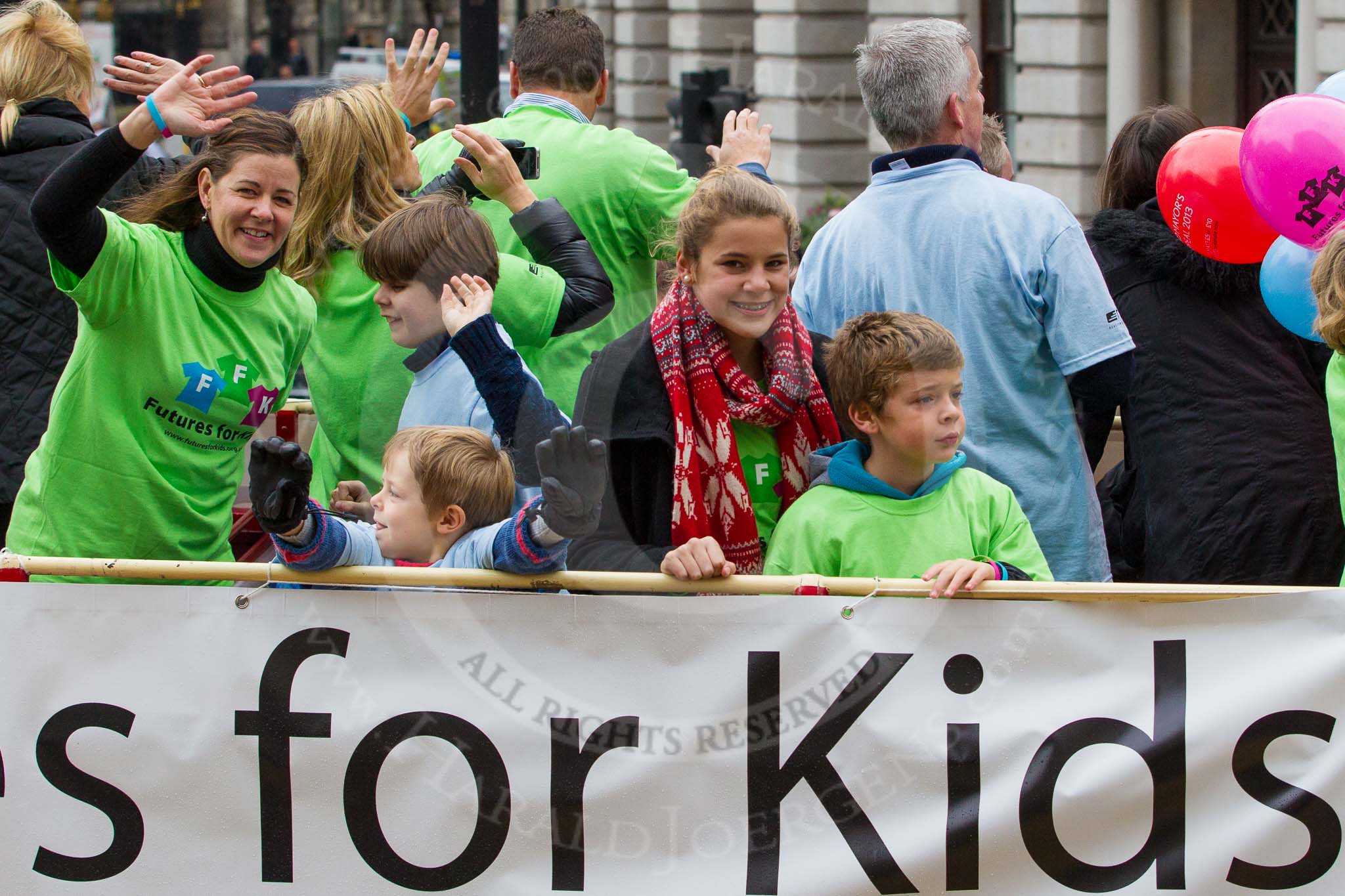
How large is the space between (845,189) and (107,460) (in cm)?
1692

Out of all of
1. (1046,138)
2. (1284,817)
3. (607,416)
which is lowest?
(1284,817)

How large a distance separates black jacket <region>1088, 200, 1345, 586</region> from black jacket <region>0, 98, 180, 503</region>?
8.36ft

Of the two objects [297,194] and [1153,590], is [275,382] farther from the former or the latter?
[1153,590]

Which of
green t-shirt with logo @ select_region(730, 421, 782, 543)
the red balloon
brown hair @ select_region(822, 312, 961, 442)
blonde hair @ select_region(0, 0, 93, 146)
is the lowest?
green t-shirt with logo @ select_region(730, 421, 782, 543)

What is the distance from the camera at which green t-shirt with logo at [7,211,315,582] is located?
3.94m

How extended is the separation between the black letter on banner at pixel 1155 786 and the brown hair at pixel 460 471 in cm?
120

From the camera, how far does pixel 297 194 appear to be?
4285 millimetres

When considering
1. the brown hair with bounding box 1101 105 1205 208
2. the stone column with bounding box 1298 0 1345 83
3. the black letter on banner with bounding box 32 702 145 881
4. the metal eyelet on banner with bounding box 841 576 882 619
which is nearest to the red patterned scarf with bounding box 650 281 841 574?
the metal eyelet on banner with bounding box 841 576 882 619

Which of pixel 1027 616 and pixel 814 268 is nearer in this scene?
pixel 1027 616

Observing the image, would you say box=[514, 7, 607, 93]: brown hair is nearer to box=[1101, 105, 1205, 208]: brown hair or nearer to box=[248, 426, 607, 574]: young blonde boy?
box=[1101, 105, 1205, 208]: brown hair

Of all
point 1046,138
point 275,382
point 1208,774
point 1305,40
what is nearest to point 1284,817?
point 1208,774

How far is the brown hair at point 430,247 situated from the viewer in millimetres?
4027

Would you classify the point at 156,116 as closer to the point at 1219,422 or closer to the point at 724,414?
the point at 724,414

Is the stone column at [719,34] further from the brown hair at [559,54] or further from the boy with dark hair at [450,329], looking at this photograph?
the boy with dark hair at [450,329]
